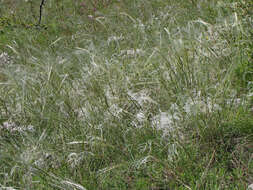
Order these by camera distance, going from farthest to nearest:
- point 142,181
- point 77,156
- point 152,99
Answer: point 152,99 → point 77,156 → point 142,181

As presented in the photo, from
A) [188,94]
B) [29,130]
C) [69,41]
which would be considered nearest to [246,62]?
[188,94]

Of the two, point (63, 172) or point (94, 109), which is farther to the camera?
point (94, 109)

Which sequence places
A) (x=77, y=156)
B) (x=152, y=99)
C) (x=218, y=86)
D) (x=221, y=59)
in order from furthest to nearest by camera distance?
1. (x=221, y=59)
2. (x=152, y=99)
3. (x=218, y=86)
4. (x=77, y=156)

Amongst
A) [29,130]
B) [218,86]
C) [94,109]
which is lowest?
[29,130]

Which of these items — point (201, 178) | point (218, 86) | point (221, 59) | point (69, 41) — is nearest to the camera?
point (201, 178)

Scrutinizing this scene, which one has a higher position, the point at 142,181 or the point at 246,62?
the point at 246,62

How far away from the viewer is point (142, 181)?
7.90 ft

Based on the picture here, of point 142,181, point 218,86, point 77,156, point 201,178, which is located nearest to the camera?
point 201,178

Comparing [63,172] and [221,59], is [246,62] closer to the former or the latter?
[221,59]

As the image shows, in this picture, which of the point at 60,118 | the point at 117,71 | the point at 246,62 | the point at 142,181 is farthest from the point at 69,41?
the point at 142,181

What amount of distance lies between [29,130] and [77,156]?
3.07ft

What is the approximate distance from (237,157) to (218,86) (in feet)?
2.53

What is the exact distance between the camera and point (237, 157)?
2477mm

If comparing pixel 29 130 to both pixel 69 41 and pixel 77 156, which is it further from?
pixel 69 41
